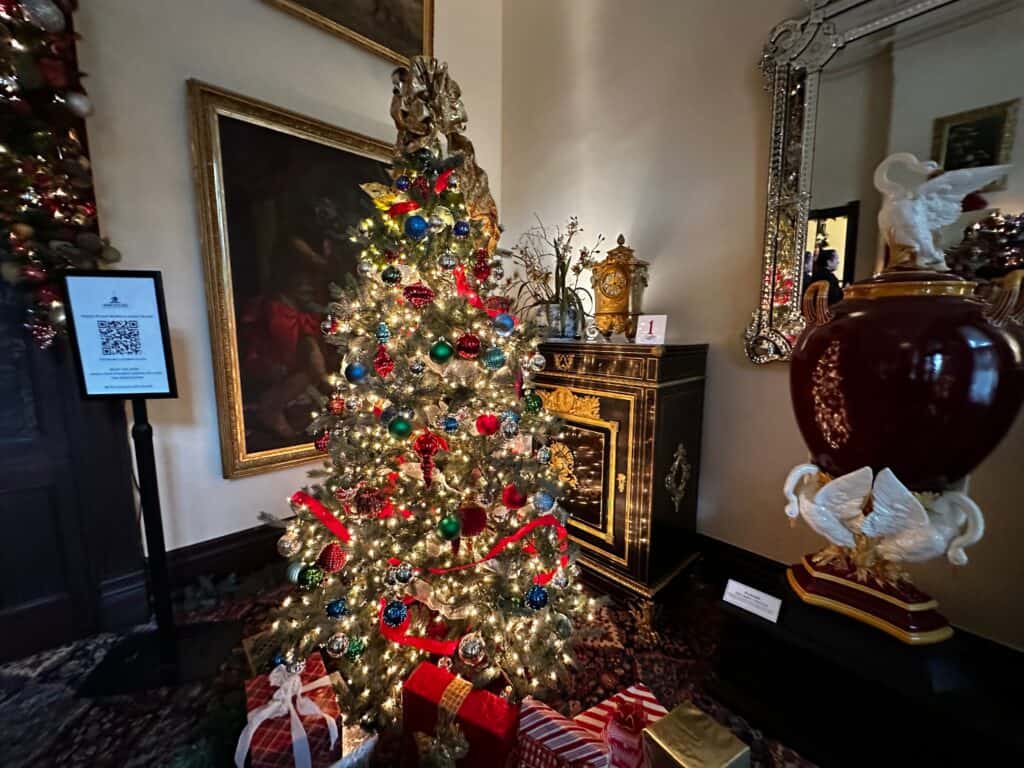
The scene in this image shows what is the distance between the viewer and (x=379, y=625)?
1.26 meters

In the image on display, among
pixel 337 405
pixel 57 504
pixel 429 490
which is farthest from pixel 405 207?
pixel 57 504

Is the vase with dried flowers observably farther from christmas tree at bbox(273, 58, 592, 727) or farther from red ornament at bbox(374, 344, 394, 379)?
red ornament at bbox(374, 344, 394, 379)

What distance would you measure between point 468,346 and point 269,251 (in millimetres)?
1402

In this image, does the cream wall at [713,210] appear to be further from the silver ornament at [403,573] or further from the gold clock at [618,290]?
the silver ornament at [403,573]

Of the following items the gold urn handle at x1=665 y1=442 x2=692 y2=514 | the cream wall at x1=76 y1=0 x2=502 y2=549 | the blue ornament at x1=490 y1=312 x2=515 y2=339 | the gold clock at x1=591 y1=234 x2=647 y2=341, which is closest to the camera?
the blue ornament at x1=490 y1=312 x2=515 y2=339

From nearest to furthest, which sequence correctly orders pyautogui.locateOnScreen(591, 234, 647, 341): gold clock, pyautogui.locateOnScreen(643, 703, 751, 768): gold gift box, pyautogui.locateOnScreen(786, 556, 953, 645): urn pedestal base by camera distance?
pyautogui.locateOnScreen(643, 703, 751, 768): gold gift box
pyautogui.locateOnScreen(786, 556, 953, 645): urn pedestal base
pyautogui.locateOnScreen(591, 234, 647, 341): gold clock

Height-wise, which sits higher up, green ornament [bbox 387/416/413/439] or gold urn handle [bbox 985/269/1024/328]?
gold urn handle [bbox 985/269/1024/328]

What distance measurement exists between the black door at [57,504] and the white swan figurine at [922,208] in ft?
8.87

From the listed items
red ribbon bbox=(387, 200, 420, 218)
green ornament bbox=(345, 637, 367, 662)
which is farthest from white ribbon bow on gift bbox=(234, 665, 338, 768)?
red ribbon bbox=(387, 200, 420, 218)

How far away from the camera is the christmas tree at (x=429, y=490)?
3.85 feet

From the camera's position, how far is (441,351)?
117 cm

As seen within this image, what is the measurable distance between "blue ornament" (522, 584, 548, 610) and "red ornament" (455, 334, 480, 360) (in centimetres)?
71

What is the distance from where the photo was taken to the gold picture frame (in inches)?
46.7

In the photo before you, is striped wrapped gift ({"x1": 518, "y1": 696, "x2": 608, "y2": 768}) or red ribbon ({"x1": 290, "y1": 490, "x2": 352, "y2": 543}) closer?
striped wrapped gift ({"x1": 518, "y1": 696, "x2": 608, "y2": 768})
